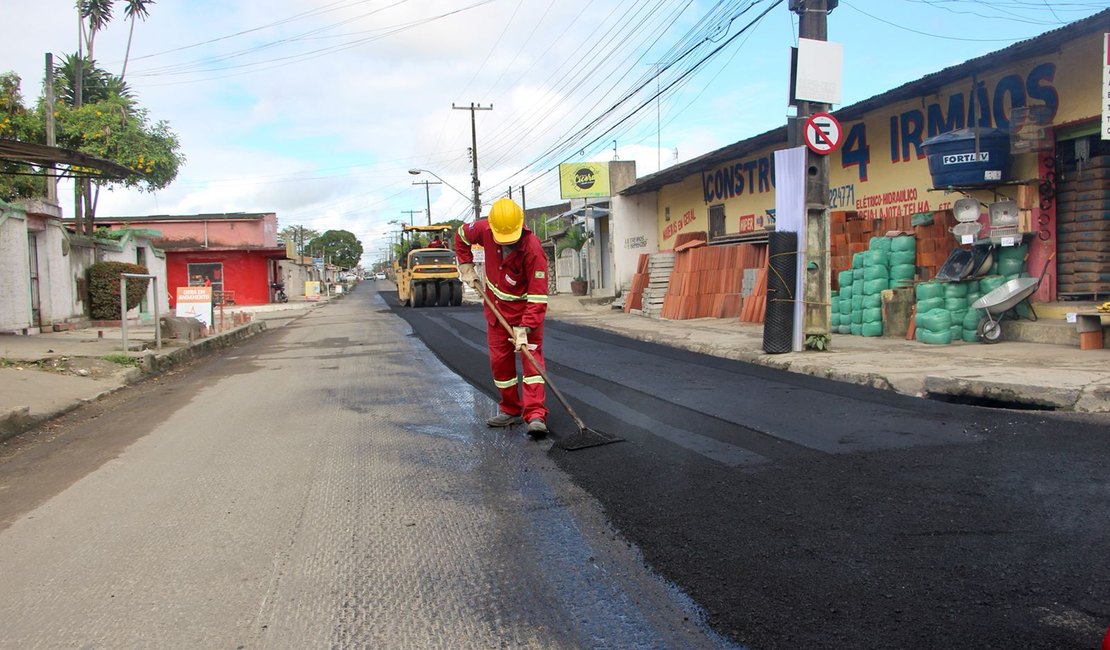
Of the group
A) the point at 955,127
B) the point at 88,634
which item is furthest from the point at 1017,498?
the point at 955,127

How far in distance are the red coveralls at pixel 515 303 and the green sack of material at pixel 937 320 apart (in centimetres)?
678

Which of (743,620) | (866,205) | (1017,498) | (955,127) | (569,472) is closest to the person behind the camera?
(743,620)

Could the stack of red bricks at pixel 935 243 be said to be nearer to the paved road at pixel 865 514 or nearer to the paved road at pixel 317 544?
the paved road at pixel 865 514

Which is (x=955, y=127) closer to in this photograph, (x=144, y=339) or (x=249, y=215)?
(x=144, y=339)

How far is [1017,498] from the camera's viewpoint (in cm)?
420

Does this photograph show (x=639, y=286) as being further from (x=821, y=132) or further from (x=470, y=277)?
(x=470, y=277)

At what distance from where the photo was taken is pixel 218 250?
140ft

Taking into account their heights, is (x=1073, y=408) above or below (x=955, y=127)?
below

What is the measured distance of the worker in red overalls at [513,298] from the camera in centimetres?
616

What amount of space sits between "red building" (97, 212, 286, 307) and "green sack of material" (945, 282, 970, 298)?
3786 cm

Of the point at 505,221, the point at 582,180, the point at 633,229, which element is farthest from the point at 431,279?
the point at 505,221

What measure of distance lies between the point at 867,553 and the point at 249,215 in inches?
1846

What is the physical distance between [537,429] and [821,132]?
650 cm

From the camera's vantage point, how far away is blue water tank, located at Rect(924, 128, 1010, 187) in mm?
10422
